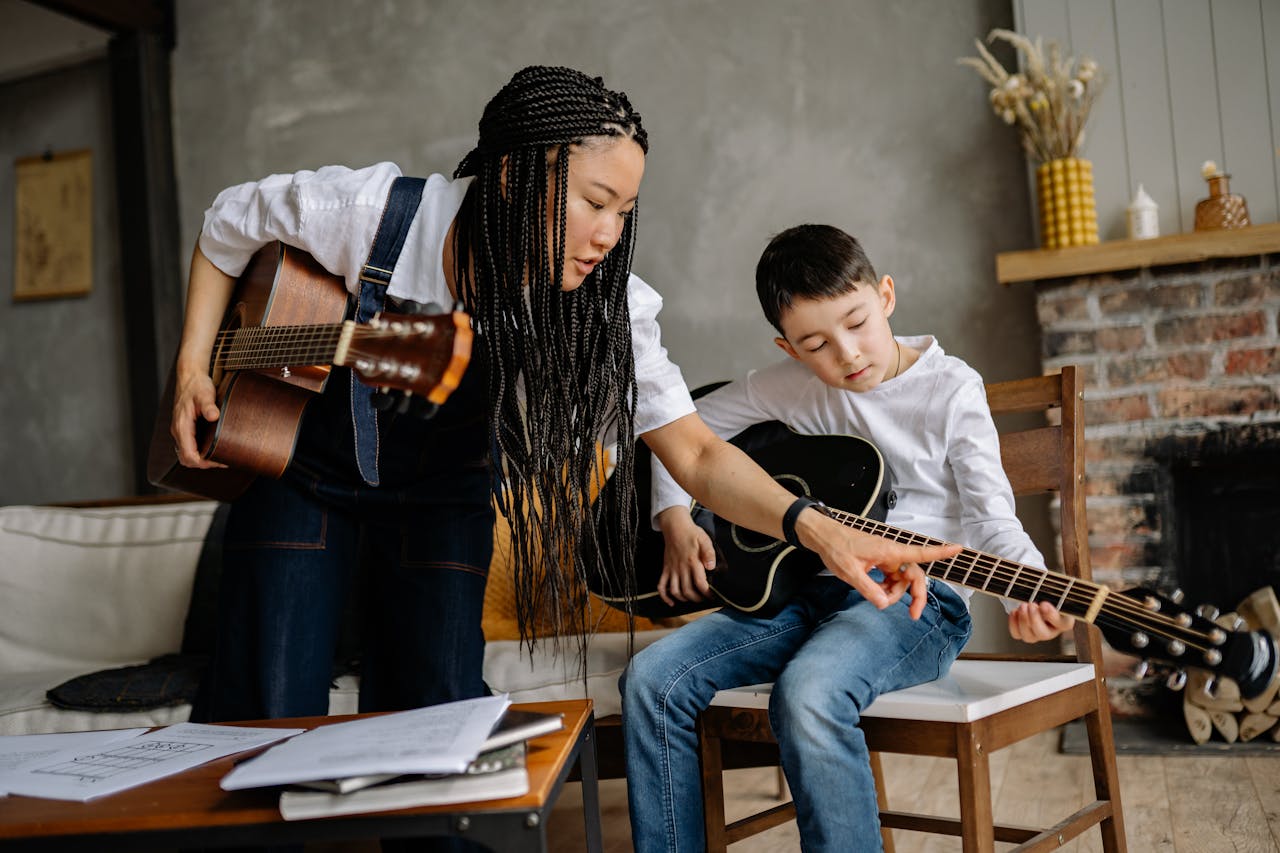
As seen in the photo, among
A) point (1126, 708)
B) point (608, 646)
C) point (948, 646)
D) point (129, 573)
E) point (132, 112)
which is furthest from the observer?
point (132, 112)

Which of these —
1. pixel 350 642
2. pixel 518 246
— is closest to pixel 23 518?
pixel 350 642

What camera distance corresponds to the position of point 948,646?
1.51 m

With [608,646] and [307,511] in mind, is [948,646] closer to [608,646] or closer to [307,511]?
[608,646]

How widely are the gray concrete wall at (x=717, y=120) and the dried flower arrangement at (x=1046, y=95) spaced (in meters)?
0.22

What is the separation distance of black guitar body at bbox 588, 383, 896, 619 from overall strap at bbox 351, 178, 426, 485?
0.32 meters

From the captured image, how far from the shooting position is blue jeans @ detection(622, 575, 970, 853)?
1299mm

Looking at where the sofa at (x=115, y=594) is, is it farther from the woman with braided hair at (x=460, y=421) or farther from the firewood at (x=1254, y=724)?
the firewood at (x=1254, y=724)

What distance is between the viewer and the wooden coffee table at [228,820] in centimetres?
83

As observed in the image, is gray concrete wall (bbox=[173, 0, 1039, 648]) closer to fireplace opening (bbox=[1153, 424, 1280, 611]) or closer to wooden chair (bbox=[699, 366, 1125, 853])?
fireplace opening (bbox=[1153, 424, 1280, 611])

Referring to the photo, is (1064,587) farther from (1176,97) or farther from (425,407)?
(1176,97)

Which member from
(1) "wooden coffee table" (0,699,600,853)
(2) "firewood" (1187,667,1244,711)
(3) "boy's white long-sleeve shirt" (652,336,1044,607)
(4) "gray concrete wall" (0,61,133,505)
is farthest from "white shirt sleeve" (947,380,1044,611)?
(4) "gray concrete wall" (0,61,133,505)

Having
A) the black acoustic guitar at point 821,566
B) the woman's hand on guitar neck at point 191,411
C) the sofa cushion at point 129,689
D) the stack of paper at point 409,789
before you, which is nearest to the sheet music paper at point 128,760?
the stack of paper at point 409,789

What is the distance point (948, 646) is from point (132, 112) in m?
3.42

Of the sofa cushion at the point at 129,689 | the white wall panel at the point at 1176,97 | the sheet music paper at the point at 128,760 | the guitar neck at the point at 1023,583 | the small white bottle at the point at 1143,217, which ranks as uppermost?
the white wall panel at the point at 1176,97
